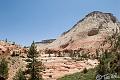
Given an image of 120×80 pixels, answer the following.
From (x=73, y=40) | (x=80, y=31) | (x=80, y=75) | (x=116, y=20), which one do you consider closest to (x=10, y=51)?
(x=80, y=75)

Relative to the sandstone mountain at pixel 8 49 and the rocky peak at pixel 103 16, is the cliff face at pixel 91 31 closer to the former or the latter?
the rocky peak at pixel 103 16

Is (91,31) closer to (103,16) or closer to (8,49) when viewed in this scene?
(103,16)

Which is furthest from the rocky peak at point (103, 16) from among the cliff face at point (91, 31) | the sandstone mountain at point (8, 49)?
the sandstone mountain at point (8, 49)

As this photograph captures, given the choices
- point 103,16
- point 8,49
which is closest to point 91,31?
point 103,16

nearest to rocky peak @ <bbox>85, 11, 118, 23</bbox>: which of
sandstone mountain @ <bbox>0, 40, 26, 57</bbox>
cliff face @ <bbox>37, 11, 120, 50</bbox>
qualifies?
cliff face @ <bbox>37, 11, 120, 50</bbox>

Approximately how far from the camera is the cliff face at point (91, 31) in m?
108

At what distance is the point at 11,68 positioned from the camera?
194 ft

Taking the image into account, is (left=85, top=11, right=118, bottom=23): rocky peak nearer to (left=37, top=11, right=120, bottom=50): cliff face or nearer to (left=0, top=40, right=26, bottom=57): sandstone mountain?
(left=37, top=11, right=120, bottom=50): cliff face

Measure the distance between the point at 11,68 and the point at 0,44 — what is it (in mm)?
11281

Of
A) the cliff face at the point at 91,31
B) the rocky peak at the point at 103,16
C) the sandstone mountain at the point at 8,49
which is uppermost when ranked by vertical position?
the rocky peak at the point at 103,16

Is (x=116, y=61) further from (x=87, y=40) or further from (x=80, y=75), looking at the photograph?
(x=87, y=40)

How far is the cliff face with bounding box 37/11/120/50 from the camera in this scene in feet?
353

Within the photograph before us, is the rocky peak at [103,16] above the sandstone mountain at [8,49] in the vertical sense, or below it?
above

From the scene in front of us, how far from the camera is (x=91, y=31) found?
119375 millimetres
